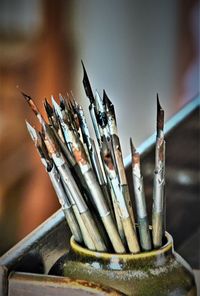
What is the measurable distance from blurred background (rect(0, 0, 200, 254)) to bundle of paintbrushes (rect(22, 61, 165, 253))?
872mm

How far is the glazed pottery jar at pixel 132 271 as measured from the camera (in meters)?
0.48

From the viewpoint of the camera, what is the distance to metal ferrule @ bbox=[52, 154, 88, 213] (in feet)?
1.58

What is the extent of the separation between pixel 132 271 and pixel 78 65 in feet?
5.00

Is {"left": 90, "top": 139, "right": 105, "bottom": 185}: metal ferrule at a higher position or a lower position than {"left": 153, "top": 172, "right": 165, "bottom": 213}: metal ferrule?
A: higher

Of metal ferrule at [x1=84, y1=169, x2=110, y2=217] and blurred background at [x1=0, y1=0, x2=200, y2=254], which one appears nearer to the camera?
metal ferrule at [x1=84, y1=169, x2=110, y2=217]

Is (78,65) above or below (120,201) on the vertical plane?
below

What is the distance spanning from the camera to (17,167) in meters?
1.75

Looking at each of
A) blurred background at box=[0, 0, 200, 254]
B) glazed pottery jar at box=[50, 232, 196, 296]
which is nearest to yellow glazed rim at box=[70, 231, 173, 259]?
glazed pottery jar at box=[50, 232, 196, 296]

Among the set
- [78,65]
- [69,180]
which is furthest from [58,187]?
[78,65]

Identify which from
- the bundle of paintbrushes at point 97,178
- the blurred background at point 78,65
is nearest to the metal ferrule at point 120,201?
the bundle of paintbrushes at point 97,178

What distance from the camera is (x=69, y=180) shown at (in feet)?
1.59

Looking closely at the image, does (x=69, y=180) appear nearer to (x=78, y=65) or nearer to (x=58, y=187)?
(x=58, y=187)

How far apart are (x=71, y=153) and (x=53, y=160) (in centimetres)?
3

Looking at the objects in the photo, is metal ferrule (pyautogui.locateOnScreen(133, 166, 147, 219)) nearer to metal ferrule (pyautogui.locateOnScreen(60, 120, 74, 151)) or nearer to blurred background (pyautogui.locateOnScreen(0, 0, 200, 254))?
metal ferrule (pyautogui.locateOnScreen(60, 120, 74, 151))
